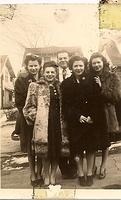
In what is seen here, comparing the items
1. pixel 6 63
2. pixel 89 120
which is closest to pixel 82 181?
pixel 89 120

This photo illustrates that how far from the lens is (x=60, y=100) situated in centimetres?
108

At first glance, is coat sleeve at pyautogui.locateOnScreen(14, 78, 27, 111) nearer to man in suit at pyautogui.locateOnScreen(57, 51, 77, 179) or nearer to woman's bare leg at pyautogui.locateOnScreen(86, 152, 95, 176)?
man in suit at pyautogui.locateOnScreen(57, 51, 77, 179)

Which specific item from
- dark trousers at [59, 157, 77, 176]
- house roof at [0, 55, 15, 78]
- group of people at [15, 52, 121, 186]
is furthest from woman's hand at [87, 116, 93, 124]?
house roof at [0, 55, 15, 78]

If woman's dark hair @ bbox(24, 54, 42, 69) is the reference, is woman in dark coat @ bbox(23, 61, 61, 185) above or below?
below

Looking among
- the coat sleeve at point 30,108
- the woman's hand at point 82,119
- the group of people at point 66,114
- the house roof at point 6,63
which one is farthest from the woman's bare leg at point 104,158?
the house roof at point 6,63

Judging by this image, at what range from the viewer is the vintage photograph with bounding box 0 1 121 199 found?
107 cm

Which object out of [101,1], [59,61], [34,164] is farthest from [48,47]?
[34,164]

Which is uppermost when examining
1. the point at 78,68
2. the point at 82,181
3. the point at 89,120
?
the point at 78,68

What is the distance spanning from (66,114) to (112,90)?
14 centimetres

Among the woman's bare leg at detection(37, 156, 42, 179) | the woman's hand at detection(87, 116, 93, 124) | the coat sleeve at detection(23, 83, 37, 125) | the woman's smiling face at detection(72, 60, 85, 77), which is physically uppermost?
the woman's smiling face at detection(72, 60, 85, 77)

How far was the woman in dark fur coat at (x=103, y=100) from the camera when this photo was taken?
1.07m

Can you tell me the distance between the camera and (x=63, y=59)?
42.8 inches

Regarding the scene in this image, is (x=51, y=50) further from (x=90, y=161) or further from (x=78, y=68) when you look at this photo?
(x=90, y=161)

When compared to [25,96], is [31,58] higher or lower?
higher
